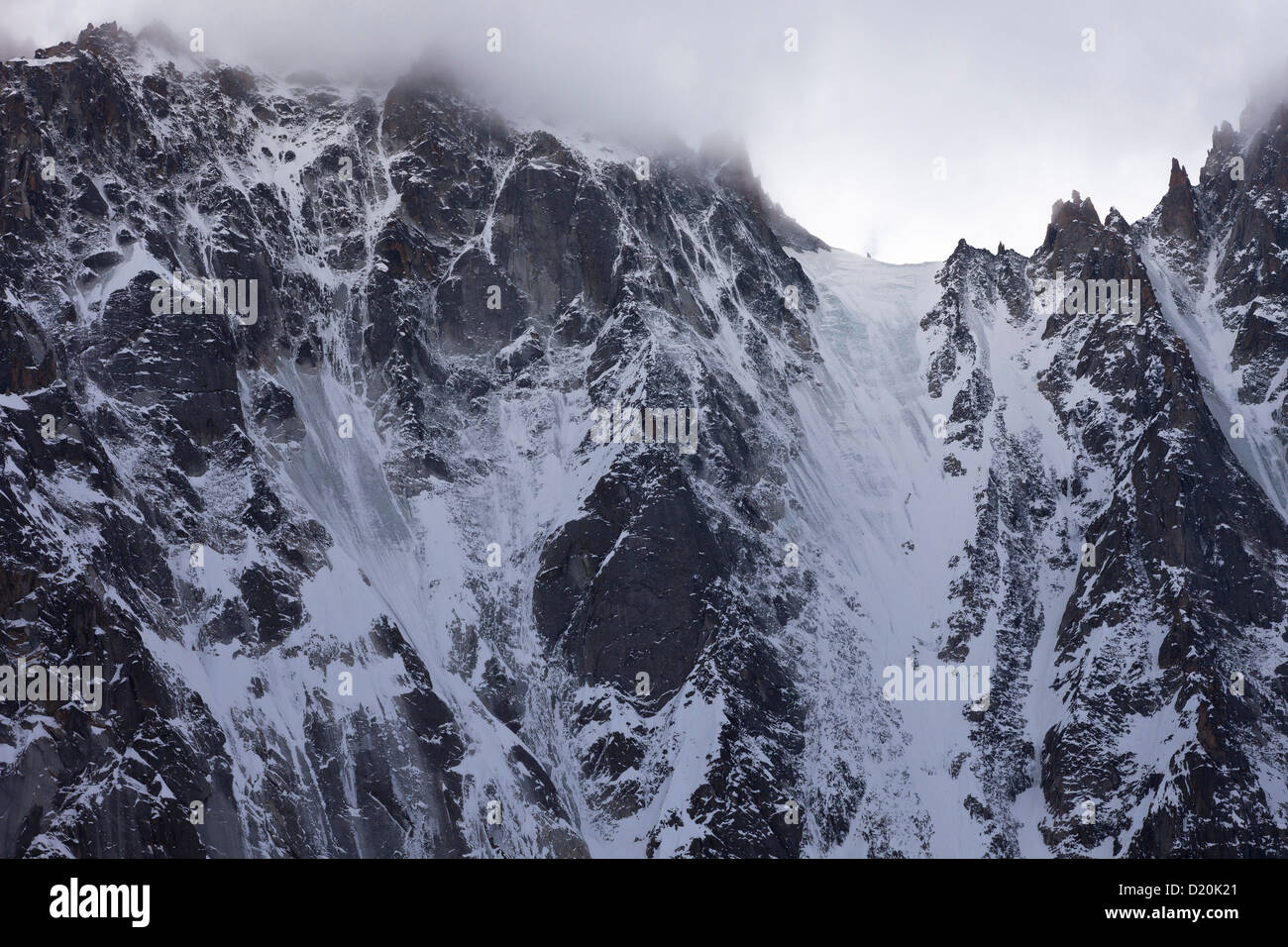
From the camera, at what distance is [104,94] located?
190125 mm

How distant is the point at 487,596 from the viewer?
17375cm

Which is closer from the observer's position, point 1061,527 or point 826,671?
point 826,671

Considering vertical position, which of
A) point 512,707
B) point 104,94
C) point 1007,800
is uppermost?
point 104,94

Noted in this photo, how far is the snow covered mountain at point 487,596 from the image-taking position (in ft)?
464

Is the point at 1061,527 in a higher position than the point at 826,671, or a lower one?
higher

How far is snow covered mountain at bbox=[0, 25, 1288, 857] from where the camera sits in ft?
464

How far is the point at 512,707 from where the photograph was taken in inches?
6516

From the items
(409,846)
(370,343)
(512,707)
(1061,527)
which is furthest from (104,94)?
Result: (1061,527)
